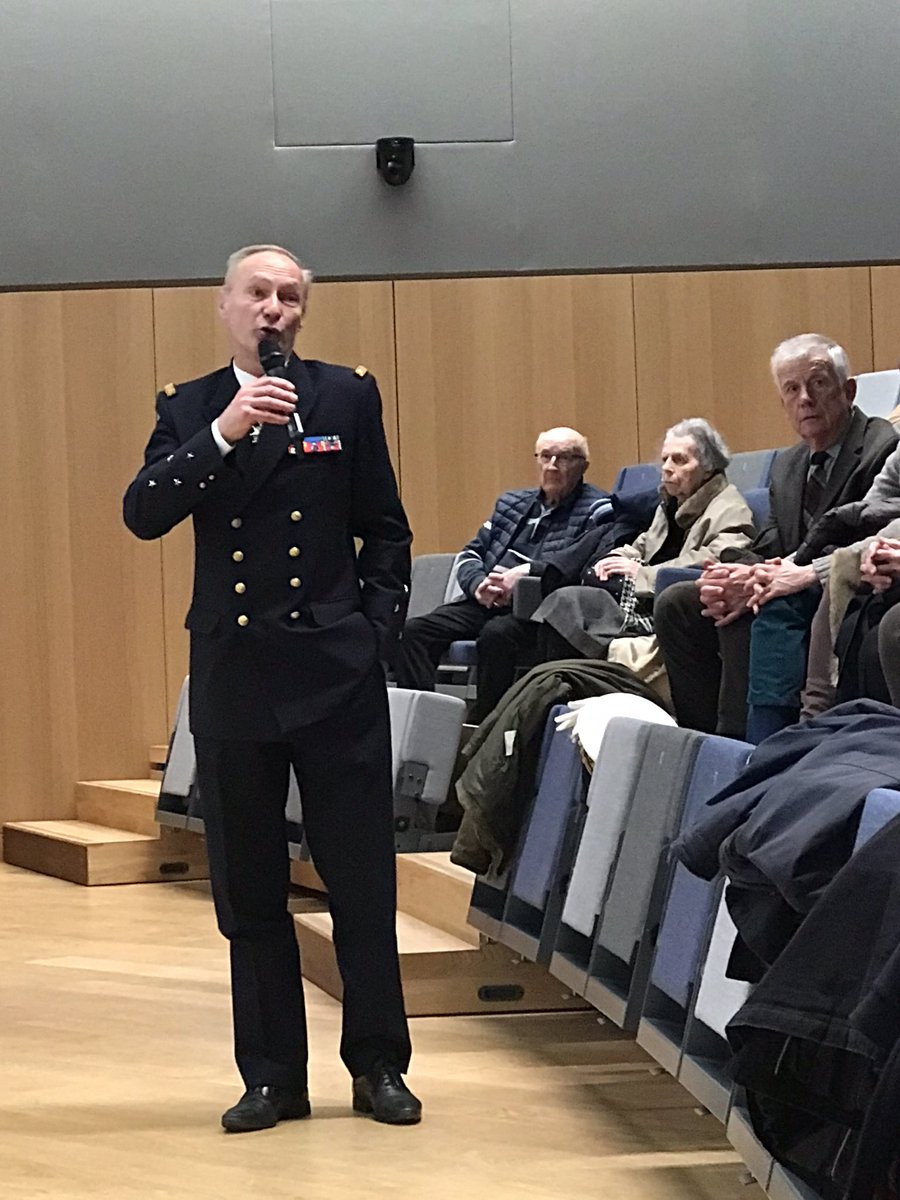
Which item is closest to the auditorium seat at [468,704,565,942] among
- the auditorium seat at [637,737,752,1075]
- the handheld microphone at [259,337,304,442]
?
the auditorium seat at [637,737,752,1075]

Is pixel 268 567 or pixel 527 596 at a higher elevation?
pixel 268 567

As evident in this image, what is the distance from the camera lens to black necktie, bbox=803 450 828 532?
381 cm

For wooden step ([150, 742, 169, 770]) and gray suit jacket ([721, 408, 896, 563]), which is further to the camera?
wooden step ([150, 742, 169, 770])

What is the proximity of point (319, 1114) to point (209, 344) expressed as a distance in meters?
4.48

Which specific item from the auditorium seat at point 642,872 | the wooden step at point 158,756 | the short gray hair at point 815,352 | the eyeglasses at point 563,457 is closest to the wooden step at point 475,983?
the auditorium seat at point 642,872

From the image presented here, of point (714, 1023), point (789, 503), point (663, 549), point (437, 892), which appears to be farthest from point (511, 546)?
point (714, 1023)

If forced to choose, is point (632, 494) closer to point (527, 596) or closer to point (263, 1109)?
point (527, 596)

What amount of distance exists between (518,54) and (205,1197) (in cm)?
531

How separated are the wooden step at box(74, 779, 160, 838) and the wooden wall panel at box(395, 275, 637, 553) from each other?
1.38 metres

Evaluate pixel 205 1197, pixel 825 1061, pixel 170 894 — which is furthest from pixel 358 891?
pixel 170 894

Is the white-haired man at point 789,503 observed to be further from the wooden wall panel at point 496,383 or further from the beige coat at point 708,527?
the wooden wall panel at point 496,383

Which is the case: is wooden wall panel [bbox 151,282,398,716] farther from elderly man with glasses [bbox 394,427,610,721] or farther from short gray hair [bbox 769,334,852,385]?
short gray hair [bbox 769,334,852,385]

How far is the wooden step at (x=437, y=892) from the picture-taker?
4121mm

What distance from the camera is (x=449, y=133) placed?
7.01 m
